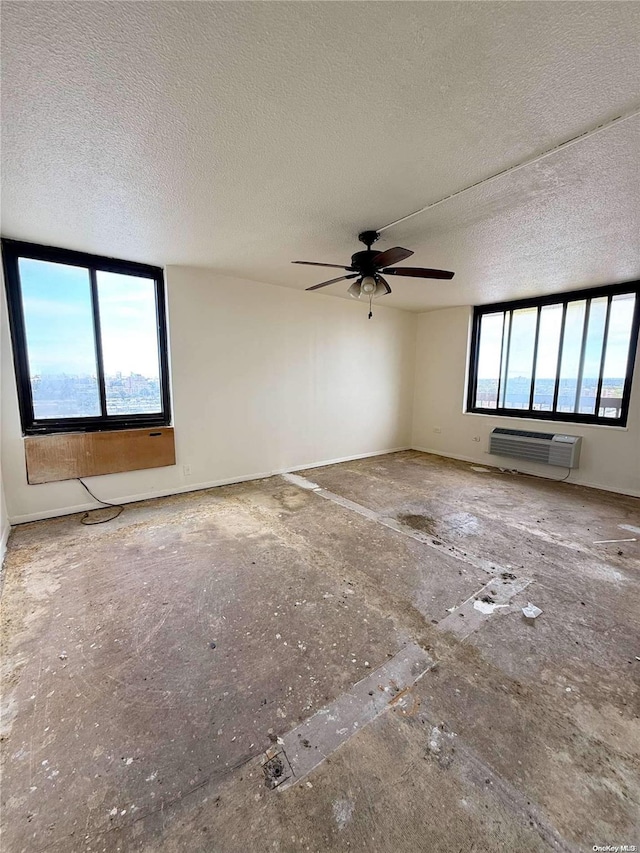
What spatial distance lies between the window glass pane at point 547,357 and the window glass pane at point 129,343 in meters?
5.39

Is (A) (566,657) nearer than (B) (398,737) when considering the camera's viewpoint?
No

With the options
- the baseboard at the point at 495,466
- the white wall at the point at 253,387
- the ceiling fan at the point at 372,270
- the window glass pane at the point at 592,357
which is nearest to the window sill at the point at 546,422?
the window glass pane at the point at 592,357

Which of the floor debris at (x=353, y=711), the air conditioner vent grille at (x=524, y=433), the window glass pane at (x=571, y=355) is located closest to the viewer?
the floor debris at (x=353, y=711)

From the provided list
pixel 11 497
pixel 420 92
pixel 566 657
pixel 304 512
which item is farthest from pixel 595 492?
pixel 11 497

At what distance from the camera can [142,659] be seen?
1.73 m

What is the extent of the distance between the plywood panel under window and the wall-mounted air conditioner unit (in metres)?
4.77

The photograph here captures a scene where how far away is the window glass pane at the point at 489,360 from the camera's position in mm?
5613

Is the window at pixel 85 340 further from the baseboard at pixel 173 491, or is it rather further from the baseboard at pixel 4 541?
the baseboard at pixel 4 541

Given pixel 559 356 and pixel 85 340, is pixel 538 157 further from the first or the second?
pixel 85 340

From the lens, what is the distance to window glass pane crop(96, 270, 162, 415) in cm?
367

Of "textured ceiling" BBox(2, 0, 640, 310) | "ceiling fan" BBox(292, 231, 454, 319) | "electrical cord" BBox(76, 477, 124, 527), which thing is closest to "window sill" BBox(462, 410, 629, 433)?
"textured ceiling" BBox(2, 0, 640, 310)

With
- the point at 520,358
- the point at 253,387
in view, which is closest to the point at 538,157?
the point at 253,387

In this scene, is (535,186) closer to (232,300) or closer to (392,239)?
(392,239)

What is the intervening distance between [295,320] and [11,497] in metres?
3.83
